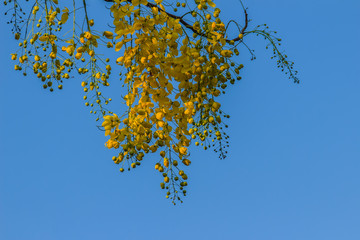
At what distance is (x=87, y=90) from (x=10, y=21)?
68cm

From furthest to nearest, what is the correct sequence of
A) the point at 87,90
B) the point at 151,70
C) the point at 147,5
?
the point at 87,90, the point at 147,5, the point at 151,70

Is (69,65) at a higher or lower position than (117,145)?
higher

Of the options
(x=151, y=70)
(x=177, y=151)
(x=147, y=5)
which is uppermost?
(x=147, y=5)

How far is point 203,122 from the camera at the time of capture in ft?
10.8

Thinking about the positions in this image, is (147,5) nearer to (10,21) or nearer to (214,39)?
(214,39)

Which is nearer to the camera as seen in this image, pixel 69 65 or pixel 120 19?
pixel 120 19

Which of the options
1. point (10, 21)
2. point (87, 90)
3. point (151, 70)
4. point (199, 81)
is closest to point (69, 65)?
point (87, 90)

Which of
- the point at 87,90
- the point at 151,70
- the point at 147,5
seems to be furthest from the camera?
the point at 87,90

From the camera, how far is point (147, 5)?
3227 millimetres

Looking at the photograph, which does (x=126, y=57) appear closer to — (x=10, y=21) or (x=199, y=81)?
(x=199, y=81)

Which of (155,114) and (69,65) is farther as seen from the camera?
(69,65)

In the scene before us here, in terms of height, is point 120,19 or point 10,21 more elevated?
point 10,21

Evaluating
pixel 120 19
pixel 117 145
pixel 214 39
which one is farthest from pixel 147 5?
pixel 117 145

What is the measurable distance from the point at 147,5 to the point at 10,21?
0.94 meters
